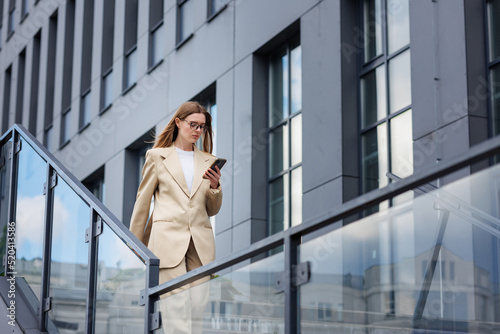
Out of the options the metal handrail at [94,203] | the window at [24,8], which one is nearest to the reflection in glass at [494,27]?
the metal handrail at [94,203]

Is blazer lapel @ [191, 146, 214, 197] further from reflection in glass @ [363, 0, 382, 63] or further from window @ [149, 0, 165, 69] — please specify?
window @ [149, 0, 165, 69]

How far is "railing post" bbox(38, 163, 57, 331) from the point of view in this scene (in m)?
6.77

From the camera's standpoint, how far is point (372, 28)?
10.9 m

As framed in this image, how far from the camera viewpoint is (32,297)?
6.99m

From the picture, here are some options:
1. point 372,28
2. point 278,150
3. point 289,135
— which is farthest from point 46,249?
point 278,150

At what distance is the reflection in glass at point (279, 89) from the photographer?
1275cm

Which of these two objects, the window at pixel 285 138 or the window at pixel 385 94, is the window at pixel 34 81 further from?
the window at pixel 385 94

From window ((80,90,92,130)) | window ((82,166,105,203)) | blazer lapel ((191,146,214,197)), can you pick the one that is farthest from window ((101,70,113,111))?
blazer lapel ((191,146,214,197))

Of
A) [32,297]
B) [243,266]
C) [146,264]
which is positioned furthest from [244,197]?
[243,266]

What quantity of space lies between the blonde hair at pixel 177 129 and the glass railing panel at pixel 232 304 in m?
1.77

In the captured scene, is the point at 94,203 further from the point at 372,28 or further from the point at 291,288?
the point at 372,28

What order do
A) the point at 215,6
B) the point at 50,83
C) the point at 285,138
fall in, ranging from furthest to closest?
the point at 50,83
the point at 215,6
the point at 285,138

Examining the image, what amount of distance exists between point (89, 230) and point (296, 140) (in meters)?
6.23

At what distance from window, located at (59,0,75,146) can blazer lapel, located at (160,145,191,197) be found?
1552cm
